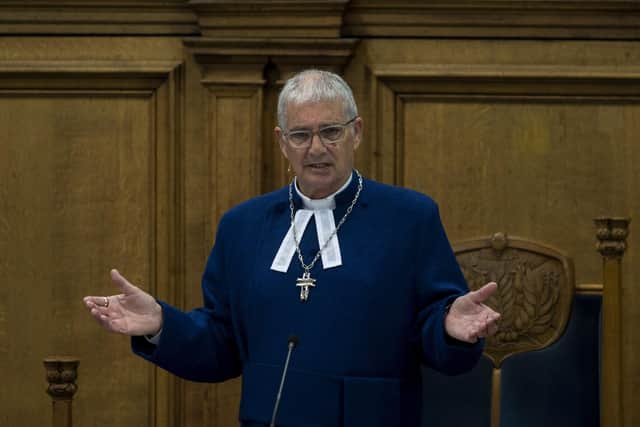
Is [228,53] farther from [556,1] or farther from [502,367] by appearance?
[502,367]

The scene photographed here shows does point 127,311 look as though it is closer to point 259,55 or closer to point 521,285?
point 521,285

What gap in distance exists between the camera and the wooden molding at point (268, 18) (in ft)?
14.7

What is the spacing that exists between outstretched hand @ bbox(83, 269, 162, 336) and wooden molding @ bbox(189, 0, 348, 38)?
5.52 ft

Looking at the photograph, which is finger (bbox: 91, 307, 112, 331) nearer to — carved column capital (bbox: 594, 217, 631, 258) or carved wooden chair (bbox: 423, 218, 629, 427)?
carved wooden chair (bbox: 423, 218, 629, 427)

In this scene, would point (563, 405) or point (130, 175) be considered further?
point (130, 175)

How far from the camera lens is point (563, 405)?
3.61 meters

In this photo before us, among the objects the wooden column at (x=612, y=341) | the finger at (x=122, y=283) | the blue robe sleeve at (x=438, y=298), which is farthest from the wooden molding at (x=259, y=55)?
the finger at (x=122, y=283)

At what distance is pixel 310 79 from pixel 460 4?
5.14ft

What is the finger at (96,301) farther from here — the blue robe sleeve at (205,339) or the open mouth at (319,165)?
the open mouth at (319,165)

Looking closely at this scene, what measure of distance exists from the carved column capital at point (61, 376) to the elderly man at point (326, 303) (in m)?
0.46

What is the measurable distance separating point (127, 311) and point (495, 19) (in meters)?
2.01

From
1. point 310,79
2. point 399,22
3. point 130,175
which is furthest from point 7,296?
point 310,79

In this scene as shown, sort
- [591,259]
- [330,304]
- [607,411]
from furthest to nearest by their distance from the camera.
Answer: [591,259]
[607,411]
[330,304]

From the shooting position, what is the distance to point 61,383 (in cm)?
351
